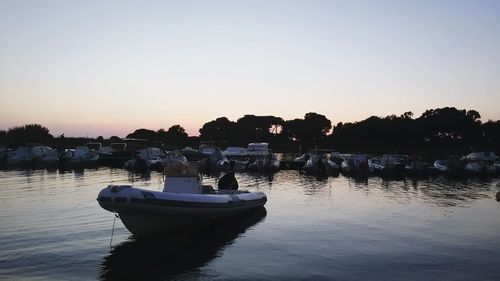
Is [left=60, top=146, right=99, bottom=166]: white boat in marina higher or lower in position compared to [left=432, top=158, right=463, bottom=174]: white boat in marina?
higher

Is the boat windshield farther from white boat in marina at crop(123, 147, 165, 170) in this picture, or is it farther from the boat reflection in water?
white boat in marina at crop(123, 147, 165, 170)

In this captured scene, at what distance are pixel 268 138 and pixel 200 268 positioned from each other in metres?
100

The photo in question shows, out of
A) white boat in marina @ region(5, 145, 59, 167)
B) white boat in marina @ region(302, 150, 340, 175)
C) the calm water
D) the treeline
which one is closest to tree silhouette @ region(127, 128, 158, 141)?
the treeline

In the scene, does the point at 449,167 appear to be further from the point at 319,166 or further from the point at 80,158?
the point at 80,158

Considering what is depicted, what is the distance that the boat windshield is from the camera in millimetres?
16672

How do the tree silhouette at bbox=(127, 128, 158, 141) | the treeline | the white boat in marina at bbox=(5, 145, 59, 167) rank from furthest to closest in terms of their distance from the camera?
the tree silhouette at bbox=(127, 128, 158, 141), the treeline, the white boat in marina at bbox=(5, 145, 59, 167)

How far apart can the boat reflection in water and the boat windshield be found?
6.71 ft

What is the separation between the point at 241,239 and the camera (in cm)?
1531

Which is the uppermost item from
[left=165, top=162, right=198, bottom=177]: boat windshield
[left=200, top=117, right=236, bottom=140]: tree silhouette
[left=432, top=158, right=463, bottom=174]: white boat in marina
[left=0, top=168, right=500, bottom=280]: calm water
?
[left=200, top=117, right=236, bottom=140]: tree silhouette

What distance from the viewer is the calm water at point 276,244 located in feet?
37.3

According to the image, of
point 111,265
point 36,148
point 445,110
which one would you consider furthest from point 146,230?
point 445,110

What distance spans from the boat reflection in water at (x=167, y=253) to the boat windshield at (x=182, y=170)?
2044 millimetres

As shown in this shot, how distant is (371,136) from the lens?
92.1 m

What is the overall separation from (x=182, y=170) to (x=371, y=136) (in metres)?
80.1
